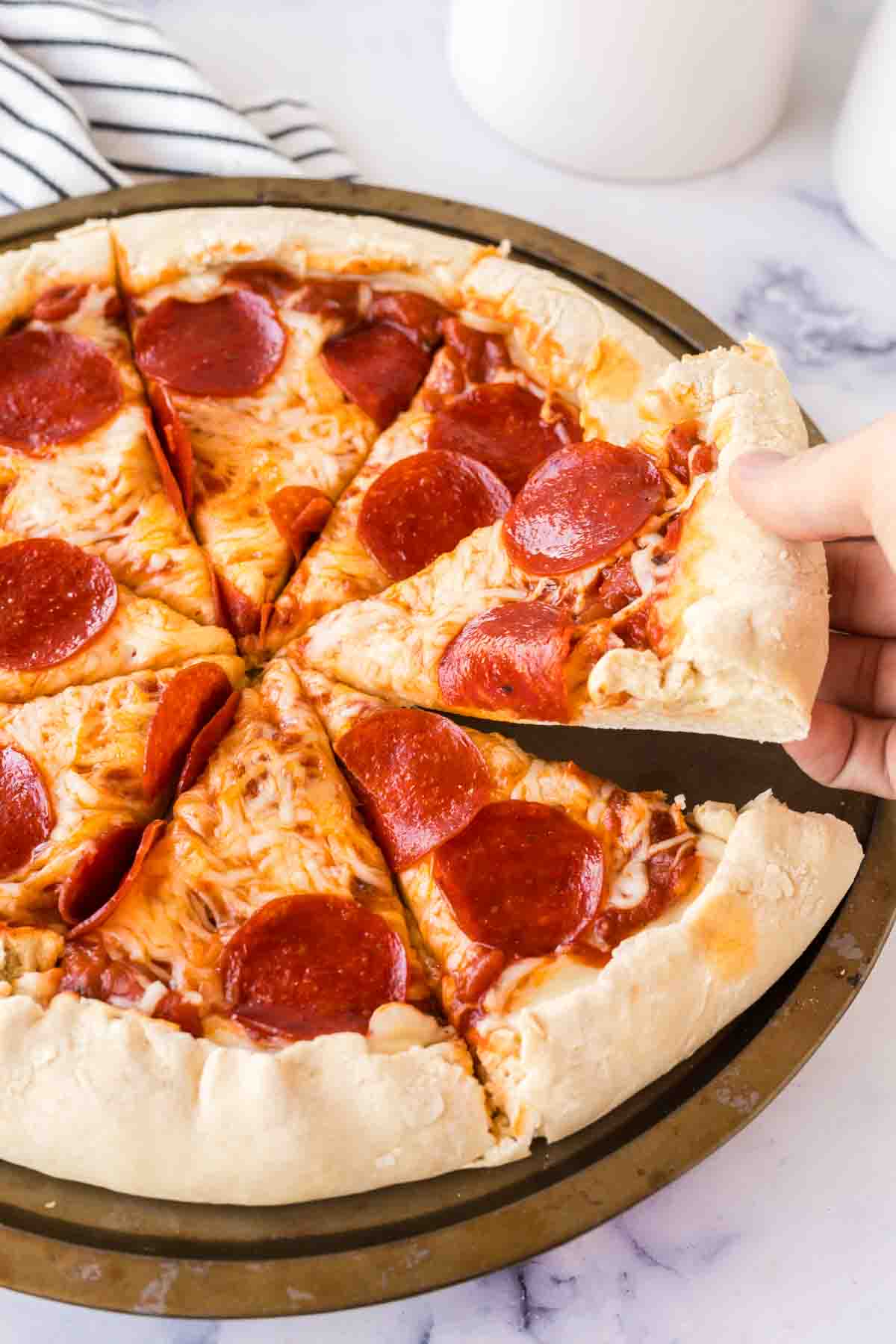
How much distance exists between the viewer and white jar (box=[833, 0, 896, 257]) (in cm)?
418

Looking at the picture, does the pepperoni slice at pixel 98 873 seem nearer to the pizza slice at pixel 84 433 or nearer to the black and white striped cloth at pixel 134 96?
the pizza slice at pixel 84 433

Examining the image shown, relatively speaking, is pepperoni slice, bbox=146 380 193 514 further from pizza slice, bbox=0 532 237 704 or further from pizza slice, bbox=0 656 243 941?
pizza slice, bbox=0 656 243 941

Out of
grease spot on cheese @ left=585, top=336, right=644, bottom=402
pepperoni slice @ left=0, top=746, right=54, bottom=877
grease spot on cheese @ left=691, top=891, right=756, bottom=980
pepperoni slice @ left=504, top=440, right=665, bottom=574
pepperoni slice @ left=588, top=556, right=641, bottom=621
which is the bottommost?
pepperoni slice @ left=0, top=746, right=54, bottom=877

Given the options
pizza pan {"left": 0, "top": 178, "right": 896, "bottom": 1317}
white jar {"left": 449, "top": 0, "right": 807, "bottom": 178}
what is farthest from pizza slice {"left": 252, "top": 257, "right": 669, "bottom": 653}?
pizza pan {"left": 0, "top": 178, "right": 896, "bottom": 1317}

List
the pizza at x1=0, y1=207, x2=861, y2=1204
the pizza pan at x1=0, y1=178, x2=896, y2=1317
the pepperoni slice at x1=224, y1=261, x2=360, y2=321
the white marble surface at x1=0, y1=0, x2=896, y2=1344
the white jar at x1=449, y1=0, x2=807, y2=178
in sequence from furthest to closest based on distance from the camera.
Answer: the white jar at x1=449, y1=0, x2=807, y2=178 → the pepperoni slice at x1=224, y1=261, x2=360, y2=321 → the white marble surface at x1=0, y1=0, x2=896, y2=1344 → the pizza at x1=0, y1=207, x2=861, y2=1204 → the pizza pan at x1=0, y1=178, x2=896, y2=1317

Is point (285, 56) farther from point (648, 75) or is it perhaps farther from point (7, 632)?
point (7, 632)

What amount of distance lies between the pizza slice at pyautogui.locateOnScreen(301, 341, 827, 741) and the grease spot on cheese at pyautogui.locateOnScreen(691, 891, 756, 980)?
39cm

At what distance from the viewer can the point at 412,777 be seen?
3102 mm

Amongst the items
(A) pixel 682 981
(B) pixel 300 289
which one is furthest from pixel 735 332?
(A) pixel 682 981

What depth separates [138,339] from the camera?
368 cm

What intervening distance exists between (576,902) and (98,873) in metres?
0.99

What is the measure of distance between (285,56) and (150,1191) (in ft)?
12.8

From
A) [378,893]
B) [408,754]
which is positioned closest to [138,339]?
[408,754]

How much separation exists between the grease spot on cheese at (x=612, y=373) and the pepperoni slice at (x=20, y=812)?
165cm
